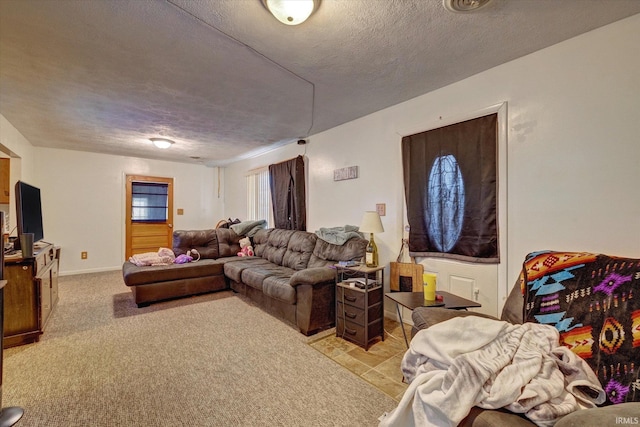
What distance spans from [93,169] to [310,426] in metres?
6.25

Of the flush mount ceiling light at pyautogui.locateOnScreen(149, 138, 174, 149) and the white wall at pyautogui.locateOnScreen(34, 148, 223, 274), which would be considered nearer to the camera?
the flush mount ceiling light at pyautogui.locateOnScreen(149, 138, 174, 149)

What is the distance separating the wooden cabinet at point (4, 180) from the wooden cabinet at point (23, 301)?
2.10 meters

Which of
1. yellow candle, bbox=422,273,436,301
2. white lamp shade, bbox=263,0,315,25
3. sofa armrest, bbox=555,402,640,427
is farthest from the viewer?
yellow candle, bbox=422,273,436,301

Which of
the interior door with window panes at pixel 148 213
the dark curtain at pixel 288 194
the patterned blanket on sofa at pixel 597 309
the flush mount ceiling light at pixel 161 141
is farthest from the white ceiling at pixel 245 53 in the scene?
the interior door with window panes at pixel 148 213

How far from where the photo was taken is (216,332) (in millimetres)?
2637

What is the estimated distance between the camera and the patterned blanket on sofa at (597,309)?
1.07m

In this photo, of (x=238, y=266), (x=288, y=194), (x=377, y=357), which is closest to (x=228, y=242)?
(x=238, y=266)

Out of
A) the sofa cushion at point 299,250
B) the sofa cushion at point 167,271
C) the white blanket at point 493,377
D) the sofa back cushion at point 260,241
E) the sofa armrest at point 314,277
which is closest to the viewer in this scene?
A: the white blanket at point 493,377

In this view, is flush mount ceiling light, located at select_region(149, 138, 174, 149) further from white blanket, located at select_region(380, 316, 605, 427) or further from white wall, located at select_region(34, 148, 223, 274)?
white blanket, located at select_region(380, 316, 605, 427)

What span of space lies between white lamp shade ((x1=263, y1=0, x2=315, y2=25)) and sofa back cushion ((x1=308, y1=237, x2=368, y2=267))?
83.7 inches

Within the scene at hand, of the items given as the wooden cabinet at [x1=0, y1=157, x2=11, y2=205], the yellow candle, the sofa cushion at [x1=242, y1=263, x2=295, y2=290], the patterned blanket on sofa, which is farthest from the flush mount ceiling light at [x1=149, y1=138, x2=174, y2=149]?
the patterned blanket on sofa

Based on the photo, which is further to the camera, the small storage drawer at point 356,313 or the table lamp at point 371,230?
the table lamp at point 371,230

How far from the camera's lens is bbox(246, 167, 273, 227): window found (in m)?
5.20

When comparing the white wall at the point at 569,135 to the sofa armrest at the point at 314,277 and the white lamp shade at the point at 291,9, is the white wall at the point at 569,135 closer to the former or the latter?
the sofa armrest at the point at 314,277
